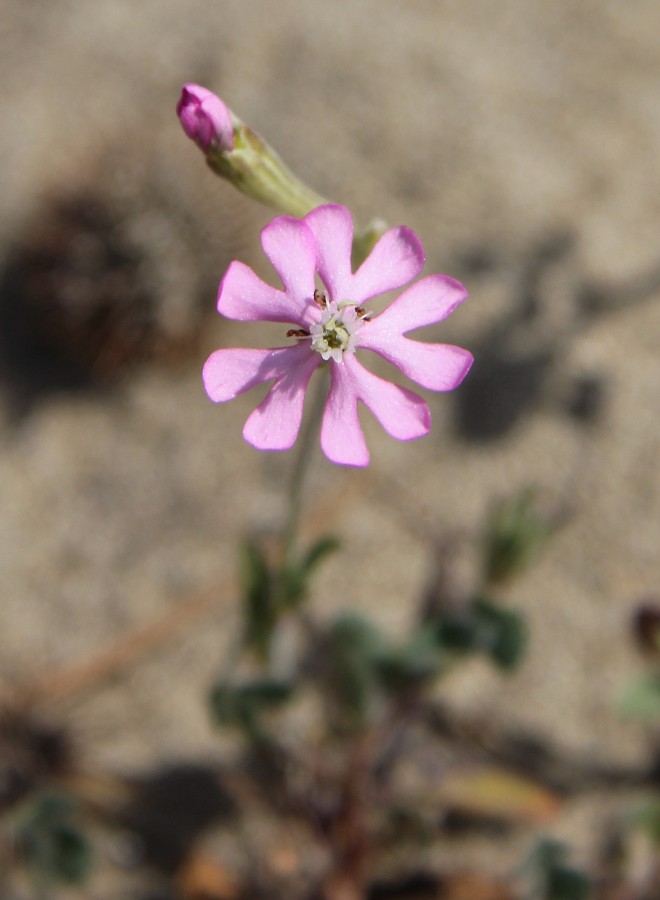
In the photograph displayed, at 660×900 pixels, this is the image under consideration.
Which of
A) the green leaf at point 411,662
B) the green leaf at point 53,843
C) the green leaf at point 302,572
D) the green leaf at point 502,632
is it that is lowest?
the green leaf at point 53,843

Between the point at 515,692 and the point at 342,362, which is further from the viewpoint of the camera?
the point at 515,692

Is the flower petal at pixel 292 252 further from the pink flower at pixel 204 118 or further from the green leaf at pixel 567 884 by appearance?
the green leaf at pixel 567 884

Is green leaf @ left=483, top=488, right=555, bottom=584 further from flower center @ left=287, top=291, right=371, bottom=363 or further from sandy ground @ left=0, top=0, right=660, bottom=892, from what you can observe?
flower center @ left=287, top=291, right=371, bottom=363

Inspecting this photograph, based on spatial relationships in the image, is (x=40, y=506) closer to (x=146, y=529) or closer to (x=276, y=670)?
(x=146, y=529)

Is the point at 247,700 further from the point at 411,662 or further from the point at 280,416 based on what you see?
the point at 280,416

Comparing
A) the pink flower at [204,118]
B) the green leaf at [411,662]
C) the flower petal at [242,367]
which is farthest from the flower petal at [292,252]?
the green leaf at [411,662]

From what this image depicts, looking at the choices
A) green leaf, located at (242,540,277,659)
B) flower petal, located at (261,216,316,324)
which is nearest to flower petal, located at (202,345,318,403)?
flower petal, located at (261,216,316,324)

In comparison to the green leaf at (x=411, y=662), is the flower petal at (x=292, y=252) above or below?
above

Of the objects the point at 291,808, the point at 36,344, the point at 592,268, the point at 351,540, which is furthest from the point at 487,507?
the point at 36,344
